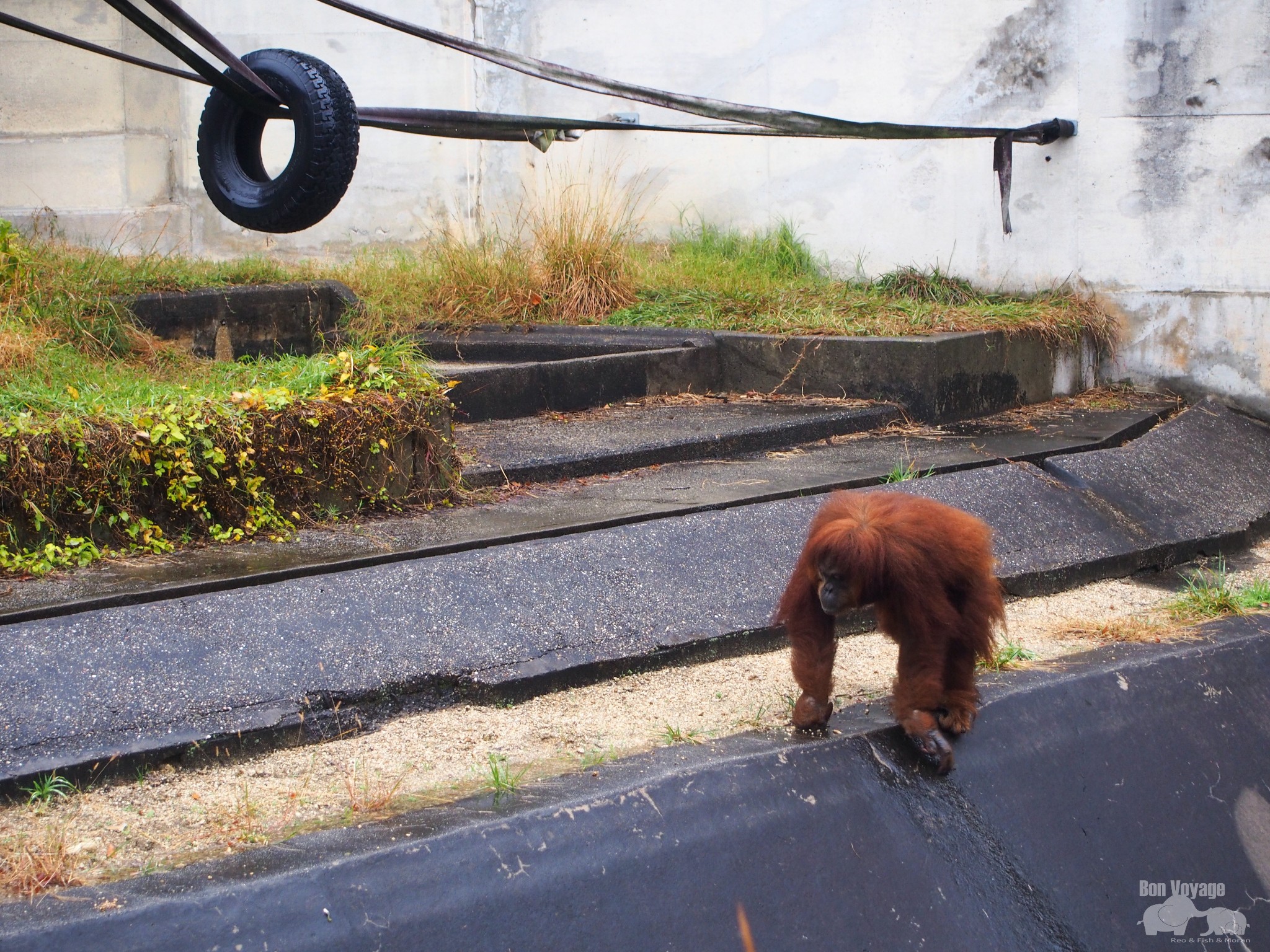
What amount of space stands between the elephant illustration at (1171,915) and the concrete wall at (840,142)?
4172mm

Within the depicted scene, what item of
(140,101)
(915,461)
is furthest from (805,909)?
(140,101)

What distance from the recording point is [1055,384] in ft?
22.4

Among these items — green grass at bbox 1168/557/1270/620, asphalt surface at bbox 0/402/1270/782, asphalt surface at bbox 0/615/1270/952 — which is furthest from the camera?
green grass at bbox 1168/557/1270/620

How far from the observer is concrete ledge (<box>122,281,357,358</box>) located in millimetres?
6059

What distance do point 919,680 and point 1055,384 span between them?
4.51 metres

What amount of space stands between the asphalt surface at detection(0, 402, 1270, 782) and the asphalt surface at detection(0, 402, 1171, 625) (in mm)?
107

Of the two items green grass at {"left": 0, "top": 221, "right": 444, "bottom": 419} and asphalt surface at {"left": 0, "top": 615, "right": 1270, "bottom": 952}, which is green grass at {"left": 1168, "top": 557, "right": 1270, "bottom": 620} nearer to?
asphalt surface at {"left": 0, "top": 615, "right": 1270, "bottom": 952}

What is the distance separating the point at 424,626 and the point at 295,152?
1606 millimetres

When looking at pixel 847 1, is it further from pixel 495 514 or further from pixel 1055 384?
pixel 495 514

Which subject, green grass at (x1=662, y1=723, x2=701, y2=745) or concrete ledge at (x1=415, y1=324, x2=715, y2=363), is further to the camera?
concrete ledge at (x1=415, y1=324, x2=715, y2=363)

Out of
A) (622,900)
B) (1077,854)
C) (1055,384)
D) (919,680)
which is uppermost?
(1055,384)

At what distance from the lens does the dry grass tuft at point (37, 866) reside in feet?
6.99

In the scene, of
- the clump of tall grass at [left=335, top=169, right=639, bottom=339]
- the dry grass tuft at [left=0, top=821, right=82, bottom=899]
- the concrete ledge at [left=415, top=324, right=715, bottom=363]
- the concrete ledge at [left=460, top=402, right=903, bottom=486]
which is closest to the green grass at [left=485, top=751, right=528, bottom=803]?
the dry grass tuft at [left=0, top=821, right=82, bottom=899]

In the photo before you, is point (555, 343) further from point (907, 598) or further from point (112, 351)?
point (907, 598)
